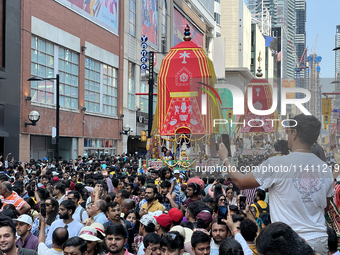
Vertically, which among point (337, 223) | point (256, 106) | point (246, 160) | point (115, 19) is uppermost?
point (115, 19)

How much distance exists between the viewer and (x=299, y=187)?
445 cm

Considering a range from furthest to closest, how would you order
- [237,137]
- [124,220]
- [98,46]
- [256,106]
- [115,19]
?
[115,19] < [98,46] < [237,137] < [124,220] < [256,106]

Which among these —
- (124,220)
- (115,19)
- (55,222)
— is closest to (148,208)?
(124,220)

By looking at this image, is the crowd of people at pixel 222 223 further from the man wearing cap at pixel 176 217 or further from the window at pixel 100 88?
the window at pixel 100 88

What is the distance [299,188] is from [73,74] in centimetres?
3290

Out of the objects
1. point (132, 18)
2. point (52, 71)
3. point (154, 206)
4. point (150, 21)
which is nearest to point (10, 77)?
point (52, 71)

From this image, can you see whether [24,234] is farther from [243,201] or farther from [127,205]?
[243,201]

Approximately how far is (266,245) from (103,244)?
3.51m

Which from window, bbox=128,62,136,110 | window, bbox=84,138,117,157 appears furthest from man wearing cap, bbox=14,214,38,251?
window, bbox=128,62,136,110

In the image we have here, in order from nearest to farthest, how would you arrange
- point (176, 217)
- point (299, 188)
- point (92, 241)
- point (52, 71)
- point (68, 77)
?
1. point (299, 188)
2. point (92, 241)
3. point (176, 217)
4. point (52, 71)
5. point (68, 77)

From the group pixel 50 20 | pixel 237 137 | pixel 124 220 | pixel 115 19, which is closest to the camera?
pixel 124 220

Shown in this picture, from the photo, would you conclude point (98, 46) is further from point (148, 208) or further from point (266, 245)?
point (266, 245)

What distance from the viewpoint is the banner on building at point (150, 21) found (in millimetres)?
48375

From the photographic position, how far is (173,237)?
538 cm
